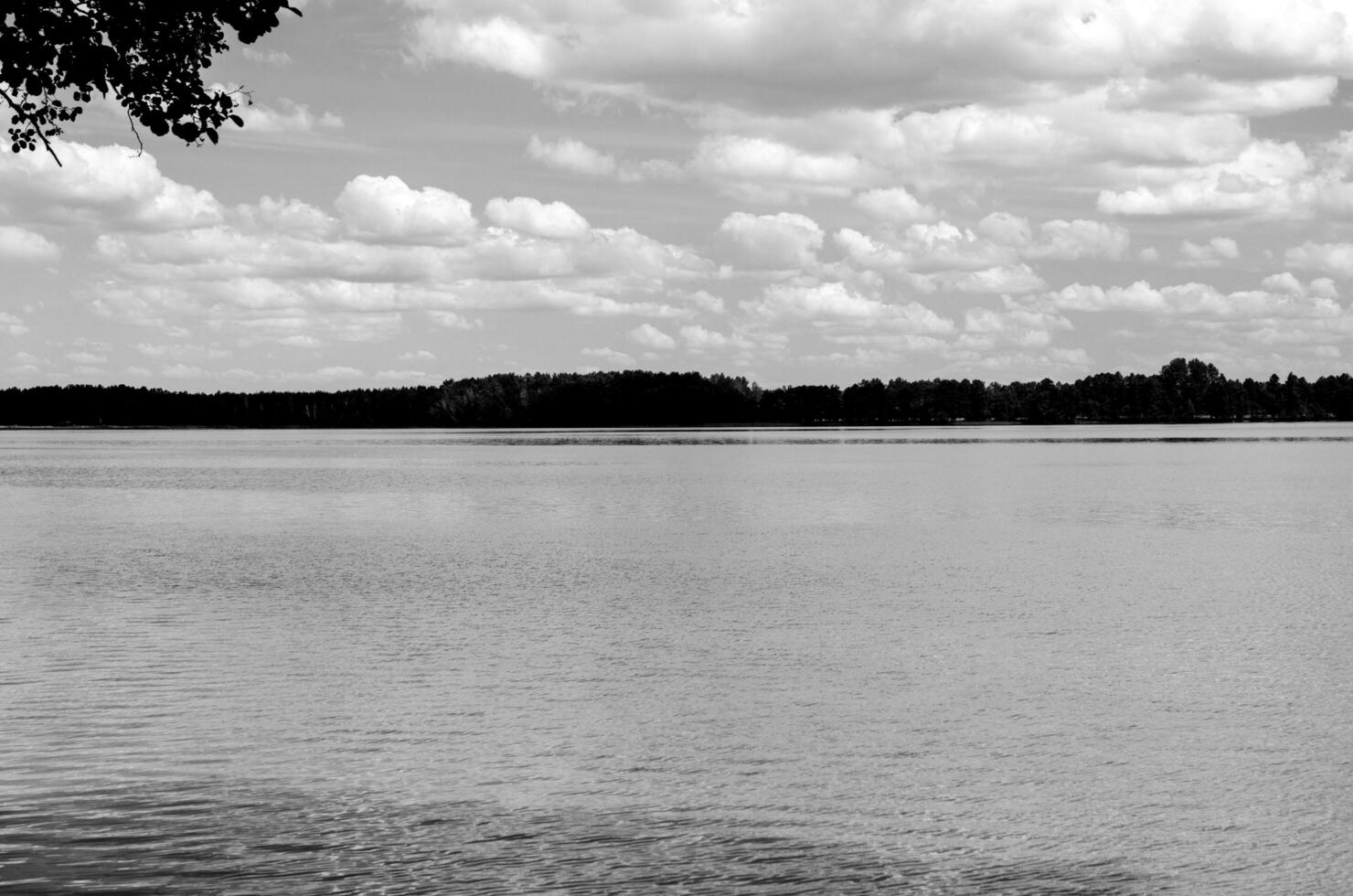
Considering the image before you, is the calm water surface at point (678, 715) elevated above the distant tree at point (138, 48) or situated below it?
below

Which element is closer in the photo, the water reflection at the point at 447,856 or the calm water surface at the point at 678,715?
the water reflection at the point at 447,856

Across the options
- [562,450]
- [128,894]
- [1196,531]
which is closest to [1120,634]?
[128,894]

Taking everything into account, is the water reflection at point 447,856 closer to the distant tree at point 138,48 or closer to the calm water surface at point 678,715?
the calm water surface at point 678,715

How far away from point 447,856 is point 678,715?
4.90 m

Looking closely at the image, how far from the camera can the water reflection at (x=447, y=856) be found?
951 cm

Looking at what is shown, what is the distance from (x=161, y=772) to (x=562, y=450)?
10438 cm

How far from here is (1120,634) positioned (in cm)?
2011

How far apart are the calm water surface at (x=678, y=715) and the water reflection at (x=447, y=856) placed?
36mm

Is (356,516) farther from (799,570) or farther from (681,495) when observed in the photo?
(799,570)

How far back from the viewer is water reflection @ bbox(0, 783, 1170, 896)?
951 centimetres

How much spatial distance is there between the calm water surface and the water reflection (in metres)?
0.04

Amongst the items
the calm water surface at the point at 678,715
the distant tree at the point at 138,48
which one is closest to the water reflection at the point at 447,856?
the calm water surface at the point at 678,715

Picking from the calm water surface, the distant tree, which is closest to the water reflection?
the calm water surface

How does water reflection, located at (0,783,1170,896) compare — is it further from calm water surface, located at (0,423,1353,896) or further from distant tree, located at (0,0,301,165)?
distant tree, located at (0,0,301,165)
